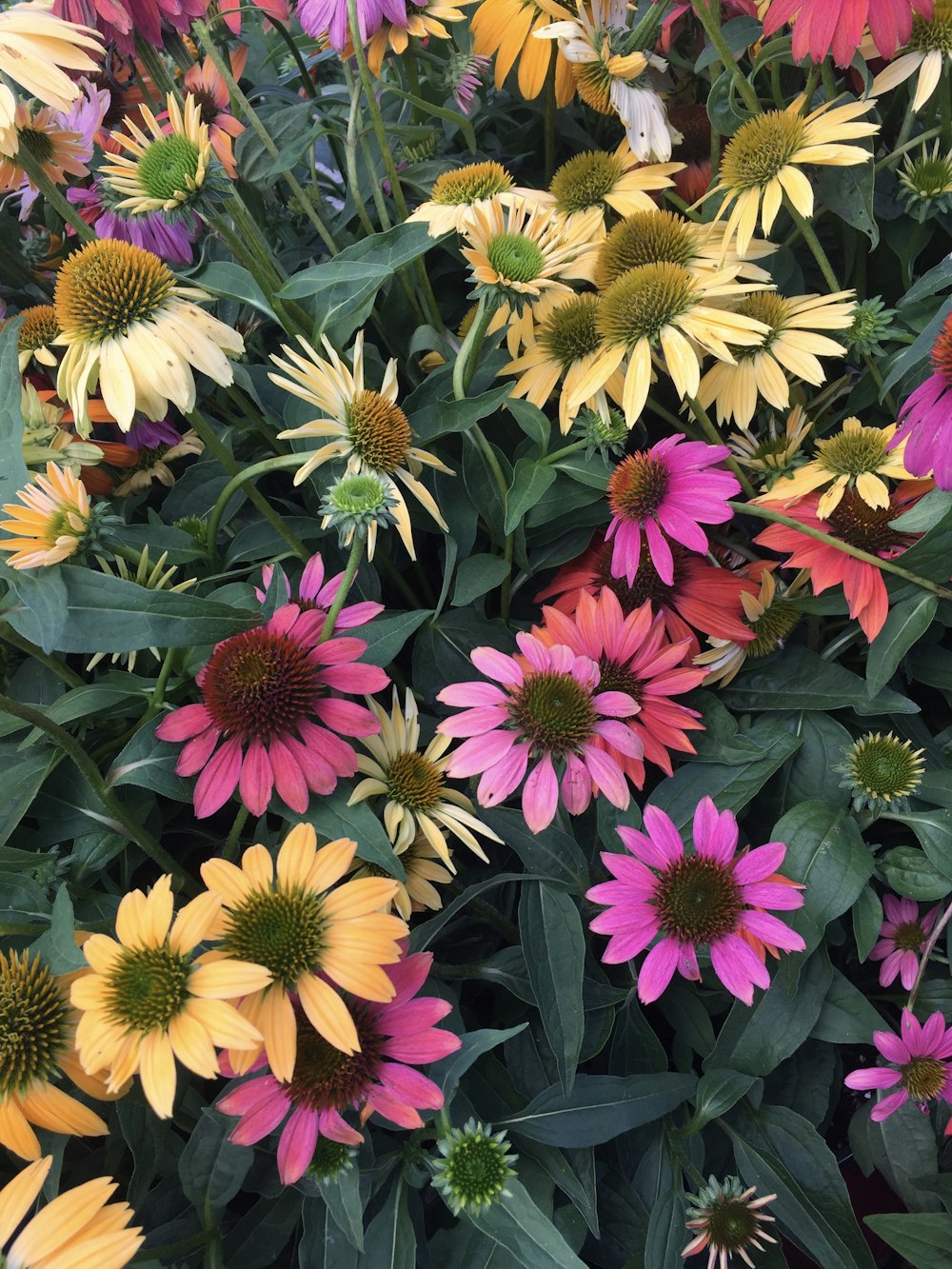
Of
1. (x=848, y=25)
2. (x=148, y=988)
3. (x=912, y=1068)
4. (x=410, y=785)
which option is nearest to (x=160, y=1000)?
(x=148, y=988)

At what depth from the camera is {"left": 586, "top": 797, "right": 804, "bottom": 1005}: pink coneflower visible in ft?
2.00

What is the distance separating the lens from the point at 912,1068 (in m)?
0.68

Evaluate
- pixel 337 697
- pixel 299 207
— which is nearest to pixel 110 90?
pixel 299 207

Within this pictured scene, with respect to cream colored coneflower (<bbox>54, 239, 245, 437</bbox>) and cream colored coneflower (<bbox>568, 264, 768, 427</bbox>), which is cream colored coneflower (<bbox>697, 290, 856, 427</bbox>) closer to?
cream colored coneflower (<bbox>568, 264, 768, 427</bbox>)

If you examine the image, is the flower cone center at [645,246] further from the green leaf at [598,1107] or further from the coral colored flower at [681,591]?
the green leaf at [598,1107]

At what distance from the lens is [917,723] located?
775 millimetres

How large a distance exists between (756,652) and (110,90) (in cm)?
87

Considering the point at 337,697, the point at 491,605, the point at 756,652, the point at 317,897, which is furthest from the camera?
the point at 491,605

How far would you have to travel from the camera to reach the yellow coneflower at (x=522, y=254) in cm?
67

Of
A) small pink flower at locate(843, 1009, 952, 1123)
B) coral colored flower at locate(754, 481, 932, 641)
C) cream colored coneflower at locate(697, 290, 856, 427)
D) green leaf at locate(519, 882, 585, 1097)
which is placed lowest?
small pink flower at locate(843, 1009, 952, 1123)

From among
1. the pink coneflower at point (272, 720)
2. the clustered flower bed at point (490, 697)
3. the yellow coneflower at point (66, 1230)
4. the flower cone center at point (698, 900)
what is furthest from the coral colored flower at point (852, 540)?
the yellow coneflower at point (66, 1230)

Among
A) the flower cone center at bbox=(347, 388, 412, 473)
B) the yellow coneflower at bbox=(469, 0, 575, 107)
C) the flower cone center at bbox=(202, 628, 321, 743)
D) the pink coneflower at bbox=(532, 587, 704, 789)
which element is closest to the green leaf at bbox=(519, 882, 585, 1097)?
the pink coneflower at bbox=(532, 587, 704, 789)

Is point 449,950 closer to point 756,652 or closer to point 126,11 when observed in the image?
point 756,652

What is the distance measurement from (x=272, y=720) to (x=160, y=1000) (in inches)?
7.2
